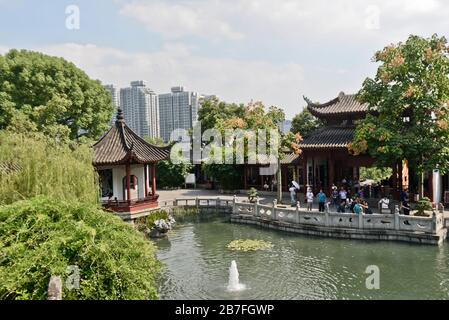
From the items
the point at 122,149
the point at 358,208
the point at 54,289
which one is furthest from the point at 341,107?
the point at 54,289

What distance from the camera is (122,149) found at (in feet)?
67.8

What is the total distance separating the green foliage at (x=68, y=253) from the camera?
7.31m

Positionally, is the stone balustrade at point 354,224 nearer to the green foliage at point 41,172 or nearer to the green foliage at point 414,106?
the green foliage at point 414,106

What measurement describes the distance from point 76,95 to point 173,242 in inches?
563

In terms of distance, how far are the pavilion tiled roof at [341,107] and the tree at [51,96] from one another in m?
14.1

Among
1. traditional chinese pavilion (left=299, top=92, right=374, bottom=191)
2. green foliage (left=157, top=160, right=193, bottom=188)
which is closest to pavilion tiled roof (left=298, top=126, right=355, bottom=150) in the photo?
traditional chinese pavilion (left=299, top=92, right=374, bottom=191)

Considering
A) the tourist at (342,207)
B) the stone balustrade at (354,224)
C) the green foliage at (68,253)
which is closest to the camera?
the green foliage at (68,253)

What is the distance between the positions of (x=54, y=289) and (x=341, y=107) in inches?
862

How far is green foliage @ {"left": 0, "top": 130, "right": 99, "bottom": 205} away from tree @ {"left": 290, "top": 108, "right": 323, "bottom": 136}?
926 inches

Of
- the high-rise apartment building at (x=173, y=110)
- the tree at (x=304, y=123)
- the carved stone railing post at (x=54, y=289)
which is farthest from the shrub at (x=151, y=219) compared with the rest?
the high-rise apartment building at (x=173, y=110)

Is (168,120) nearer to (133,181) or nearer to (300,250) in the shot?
(133,181)

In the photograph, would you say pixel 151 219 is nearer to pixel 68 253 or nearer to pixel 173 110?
pixel 68 253

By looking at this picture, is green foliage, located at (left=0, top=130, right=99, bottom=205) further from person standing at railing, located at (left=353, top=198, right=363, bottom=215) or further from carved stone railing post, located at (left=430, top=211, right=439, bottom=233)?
carved stone railing post, located at (left=430, top=211, right=439, bottom=233)
